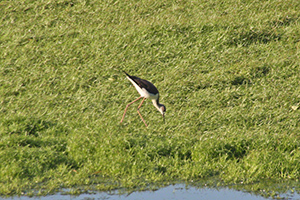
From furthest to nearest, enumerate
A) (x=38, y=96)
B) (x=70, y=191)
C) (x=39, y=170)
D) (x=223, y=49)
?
1. (x=223, y=49)
2. (x=38, y=96)
3. (x=39, y=170)
4. (x=70, y=191)

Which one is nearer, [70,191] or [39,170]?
[70,191]

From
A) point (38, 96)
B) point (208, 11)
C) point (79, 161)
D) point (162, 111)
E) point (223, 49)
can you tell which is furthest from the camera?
point (208, 11)

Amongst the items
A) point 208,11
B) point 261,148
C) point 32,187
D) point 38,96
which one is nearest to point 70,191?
point 32,187

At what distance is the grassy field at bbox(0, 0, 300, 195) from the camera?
623 centimetres

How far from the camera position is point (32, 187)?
5637 millimetres

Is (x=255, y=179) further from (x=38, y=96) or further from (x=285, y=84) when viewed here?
(x=38, y=96)

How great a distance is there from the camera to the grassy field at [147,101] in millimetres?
6227

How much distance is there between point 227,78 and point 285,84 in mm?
1173

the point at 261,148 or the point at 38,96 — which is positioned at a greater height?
the point at 38,96

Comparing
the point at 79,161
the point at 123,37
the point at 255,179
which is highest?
the point at 123,37

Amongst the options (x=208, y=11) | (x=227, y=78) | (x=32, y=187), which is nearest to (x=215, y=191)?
(x=32, y=187)

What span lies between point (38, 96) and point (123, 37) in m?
2.82

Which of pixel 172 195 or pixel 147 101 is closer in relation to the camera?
pixel 172 195

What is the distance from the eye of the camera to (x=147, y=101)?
28.9ft
